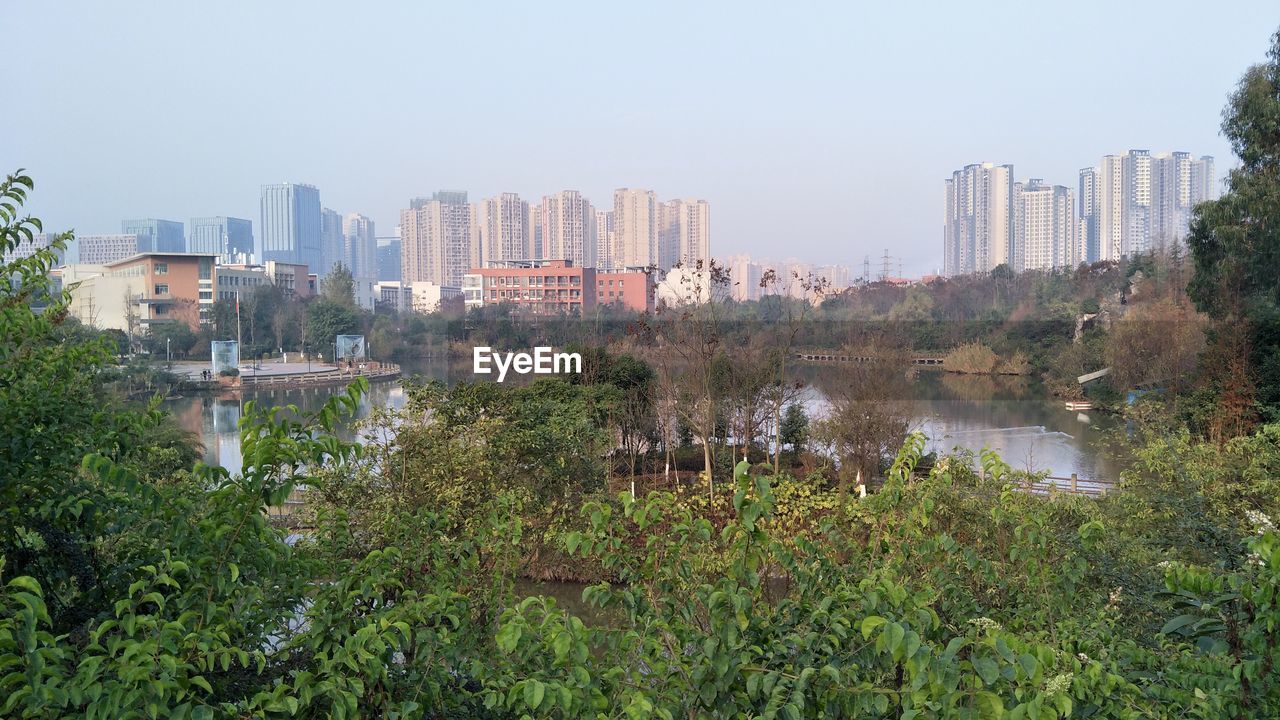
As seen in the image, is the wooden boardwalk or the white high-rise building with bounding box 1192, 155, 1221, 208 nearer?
the wooden boardwalk

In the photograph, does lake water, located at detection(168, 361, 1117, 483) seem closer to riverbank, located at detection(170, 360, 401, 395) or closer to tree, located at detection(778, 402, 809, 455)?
riverbank, located at detection(170, 360, 401, 395)

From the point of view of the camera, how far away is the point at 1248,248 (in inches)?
511

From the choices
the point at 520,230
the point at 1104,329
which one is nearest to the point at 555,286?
the point at 1104,329

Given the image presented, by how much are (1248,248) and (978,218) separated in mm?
60108

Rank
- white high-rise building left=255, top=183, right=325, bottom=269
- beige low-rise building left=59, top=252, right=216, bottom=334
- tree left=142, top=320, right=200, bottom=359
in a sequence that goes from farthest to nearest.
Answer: white high-rise building left=255, top=183, right=325, bottom=269 → beige low-rise building left=59, top=252, right=216, bottom=334 → tree left=142, top=320, right=200, bottom=359

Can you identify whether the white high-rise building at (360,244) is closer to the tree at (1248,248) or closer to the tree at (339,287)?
the tree at (339,287)

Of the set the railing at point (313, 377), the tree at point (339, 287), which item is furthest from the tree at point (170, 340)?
the tree at point (339, 287)

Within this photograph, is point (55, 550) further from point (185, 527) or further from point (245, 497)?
point (245, 497)

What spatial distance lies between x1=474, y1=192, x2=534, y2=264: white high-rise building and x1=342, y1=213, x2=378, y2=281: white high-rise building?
111 feet

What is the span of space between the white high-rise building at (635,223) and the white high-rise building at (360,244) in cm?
4344

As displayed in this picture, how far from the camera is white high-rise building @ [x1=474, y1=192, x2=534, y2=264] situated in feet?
230

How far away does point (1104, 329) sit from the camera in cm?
2608

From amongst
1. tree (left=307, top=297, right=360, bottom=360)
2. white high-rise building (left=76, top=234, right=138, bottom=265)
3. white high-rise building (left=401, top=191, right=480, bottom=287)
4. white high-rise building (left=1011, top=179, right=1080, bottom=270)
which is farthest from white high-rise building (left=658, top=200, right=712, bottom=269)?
white high-rise building (left=76, top=234, right=138, bottom=265)

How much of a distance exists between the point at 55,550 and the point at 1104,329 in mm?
27760
